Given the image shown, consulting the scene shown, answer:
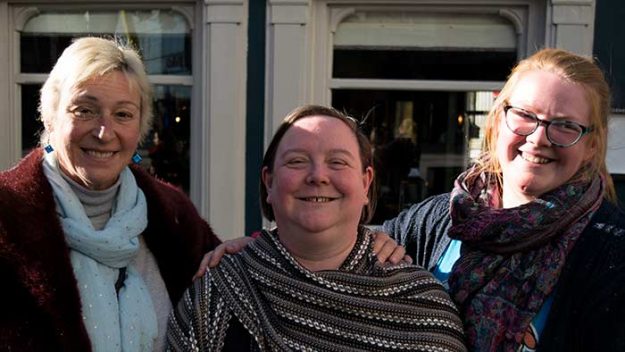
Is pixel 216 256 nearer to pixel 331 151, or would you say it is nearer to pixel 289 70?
pixel 331 151

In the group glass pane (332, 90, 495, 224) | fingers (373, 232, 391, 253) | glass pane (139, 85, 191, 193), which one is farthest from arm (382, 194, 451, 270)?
glass pane (139, 85, 191, 193)

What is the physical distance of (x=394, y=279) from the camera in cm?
172

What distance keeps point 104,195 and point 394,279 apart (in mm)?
871

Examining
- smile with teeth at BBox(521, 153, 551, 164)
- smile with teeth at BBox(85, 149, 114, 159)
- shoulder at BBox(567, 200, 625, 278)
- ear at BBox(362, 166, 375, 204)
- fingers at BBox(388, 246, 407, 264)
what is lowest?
fingers at BBox(388, 246, 407, 264)

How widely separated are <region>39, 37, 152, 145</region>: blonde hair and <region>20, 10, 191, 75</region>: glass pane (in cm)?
259

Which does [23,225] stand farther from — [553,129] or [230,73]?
[230,73]

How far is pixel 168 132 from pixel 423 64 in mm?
1807

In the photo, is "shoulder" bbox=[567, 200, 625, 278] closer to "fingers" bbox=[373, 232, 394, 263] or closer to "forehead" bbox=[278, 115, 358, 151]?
"fingers" bbox=[373, 232, 394, 263]

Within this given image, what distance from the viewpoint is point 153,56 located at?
4578 millimetres

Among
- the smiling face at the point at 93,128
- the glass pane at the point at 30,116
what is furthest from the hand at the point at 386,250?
the glass pane at the point at 30,116

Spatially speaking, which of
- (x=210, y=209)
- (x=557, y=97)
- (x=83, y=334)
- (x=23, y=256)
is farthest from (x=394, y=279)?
(x=210, y=209)

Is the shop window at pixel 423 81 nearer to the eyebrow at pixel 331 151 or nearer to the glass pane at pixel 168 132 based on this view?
the glass pane at pixel 168 132

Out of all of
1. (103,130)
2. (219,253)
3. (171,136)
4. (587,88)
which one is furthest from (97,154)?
(171,136)

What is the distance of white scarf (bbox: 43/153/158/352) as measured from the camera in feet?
5.89
